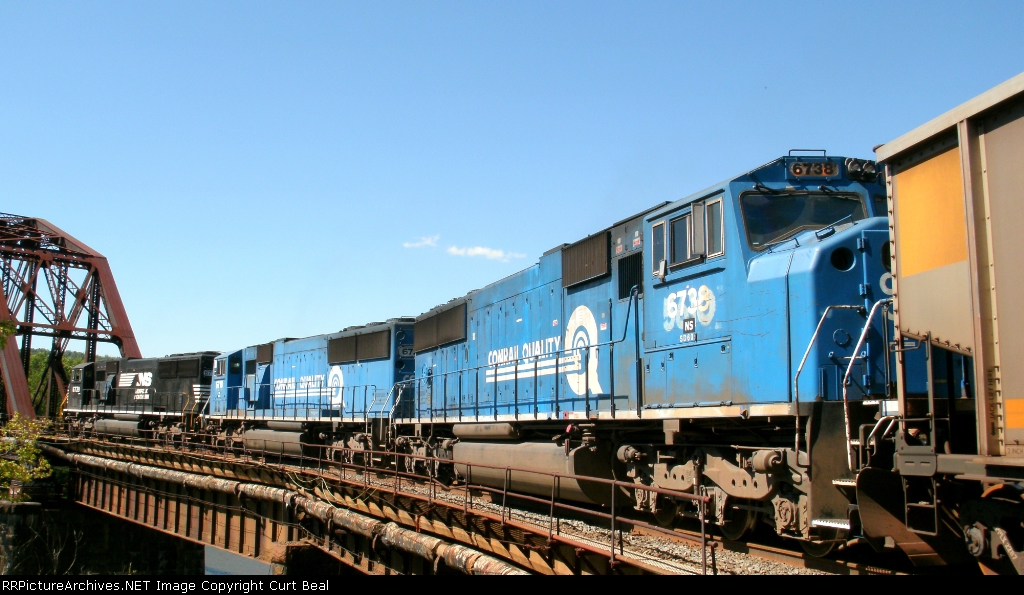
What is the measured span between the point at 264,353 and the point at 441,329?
39.4 feet

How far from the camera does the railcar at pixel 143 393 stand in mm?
30812

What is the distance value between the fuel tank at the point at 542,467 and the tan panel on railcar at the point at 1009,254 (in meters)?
5.29

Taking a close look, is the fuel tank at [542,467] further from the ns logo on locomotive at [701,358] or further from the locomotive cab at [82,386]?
the locomotive cab at [82,386]

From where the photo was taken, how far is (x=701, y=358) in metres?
9.36

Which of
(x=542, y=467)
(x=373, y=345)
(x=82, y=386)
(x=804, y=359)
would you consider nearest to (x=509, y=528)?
(x=542, y=467)

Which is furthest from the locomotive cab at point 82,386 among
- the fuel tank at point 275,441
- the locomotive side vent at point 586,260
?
the locomotive side vent at point 586,260

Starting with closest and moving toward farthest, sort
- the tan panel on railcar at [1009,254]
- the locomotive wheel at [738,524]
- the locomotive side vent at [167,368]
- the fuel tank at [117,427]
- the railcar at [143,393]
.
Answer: the tan panel on railcar at [1009,254]
the locomotive wheel at [738,524]
the railcar at [143,393]
the locomotive side vent at [167,368]
the fuel tank at [117,427]

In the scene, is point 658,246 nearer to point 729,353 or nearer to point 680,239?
point 680,239

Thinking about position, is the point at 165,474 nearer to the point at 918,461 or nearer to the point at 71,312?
the point at 918,461

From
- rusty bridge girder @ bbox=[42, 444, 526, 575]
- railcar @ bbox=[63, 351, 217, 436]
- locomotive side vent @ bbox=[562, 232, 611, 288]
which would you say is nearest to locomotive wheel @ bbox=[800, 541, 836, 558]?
rusty bridge girder @ bbox=[42, 444, 526, 575]

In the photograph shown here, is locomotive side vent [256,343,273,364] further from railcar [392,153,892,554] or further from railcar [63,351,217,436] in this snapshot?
railcar [392,153,892,554]

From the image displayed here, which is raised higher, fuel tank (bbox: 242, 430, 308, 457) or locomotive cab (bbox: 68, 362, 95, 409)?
locomotive cab (bbox: 68, 362, 95, 409)

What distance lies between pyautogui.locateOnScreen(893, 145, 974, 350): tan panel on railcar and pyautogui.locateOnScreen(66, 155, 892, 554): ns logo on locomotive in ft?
3.04

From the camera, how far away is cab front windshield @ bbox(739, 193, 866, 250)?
8.91 metres
